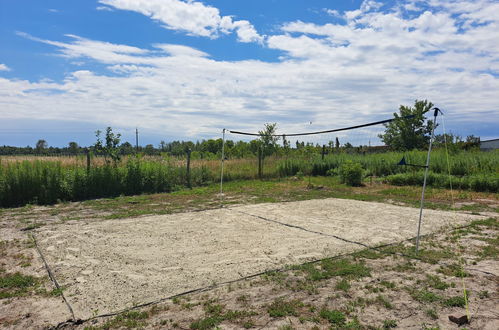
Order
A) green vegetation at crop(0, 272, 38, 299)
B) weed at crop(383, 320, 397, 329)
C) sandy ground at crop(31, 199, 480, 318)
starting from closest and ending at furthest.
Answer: weed at crop(383, 320, 397, 329)
green vegetation at crop(0, 272, 38, 299)
sandy ground at crop(31, 199, 480, 318)

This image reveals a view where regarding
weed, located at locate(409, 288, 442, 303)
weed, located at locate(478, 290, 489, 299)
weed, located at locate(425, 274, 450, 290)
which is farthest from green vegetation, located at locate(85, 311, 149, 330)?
weed, located at locate(478, 290, 489, 299)

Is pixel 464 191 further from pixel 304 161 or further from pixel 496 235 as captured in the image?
pixel 304 161

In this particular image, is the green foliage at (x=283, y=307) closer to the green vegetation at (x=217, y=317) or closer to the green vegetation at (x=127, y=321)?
the green vegetation at (x=217, y=317)

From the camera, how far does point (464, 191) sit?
12047mm

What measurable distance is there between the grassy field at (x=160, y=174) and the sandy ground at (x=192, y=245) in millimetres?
4410

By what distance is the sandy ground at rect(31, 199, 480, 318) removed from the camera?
150 inches

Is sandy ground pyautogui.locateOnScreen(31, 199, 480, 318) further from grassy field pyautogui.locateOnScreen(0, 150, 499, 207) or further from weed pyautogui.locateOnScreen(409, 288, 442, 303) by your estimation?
grassy field pyautogui.locateOnScreen(0, 150, 499, 207)

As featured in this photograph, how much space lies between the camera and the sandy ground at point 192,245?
3.80 m

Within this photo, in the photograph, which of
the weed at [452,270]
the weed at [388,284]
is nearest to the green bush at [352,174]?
the weed at [452,270]

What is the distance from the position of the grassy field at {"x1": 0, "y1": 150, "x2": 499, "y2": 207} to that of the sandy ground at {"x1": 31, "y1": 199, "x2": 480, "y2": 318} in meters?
4.41

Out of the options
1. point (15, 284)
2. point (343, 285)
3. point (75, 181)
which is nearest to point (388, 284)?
point (343, 285)

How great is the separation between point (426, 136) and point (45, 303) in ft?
101

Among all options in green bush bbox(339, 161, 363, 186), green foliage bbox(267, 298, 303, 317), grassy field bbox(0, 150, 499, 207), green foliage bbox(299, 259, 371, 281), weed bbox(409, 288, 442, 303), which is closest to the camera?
green foliage bbox(267, 298, 303, 317)

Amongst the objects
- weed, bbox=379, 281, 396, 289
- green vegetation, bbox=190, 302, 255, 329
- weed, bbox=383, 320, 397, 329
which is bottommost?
weed, bbox=383, 320, 397, 329
